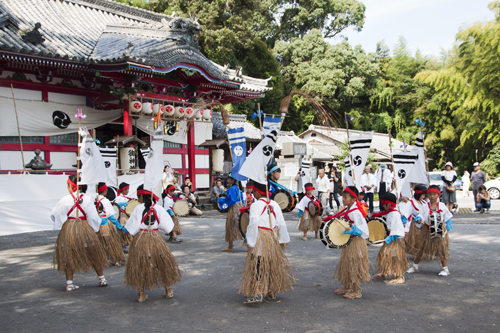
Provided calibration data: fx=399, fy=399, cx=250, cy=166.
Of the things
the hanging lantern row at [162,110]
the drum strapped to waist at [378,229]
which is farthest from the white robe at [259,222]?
the hanging lantern row at [162,110]

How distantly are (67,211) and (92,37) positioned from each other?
10607 mm

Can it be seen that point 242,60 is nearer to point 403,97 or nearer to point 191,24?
point 191,24

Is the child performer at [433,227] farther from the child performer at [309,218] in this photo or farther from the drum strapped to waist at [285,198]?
the child performer at [309,218]

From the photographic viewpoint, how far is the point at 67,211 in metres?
5.66

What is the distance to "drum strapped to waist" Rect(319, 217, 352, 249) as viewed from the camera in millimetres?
5176

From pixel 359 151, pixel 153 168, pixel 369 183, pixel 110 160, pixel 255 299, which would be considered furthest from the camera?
pixel 369 183

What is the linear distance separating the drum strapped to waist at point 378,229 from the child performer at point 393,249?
164 mm

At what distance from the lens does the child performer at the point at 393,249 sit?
5688 millimetres

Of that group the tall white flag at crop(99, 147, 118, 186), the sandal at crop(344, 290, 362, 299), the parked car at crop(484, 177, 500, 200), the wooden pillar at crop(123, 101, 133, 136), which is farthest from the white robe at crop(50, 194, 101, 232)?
the parked car at crop(484, 177, 500, 200)

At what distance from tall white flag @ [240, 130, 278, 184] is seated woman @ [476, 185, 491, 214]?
10573 mm

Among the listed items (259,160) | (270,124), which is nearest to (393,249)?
(259,160)

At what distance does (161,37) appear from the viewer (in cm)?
1474

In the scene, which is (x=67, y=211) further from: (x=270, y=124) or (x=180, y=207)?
(x=180, y=207)

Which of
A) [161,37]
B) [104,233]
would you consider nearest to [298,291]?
[104,233]
